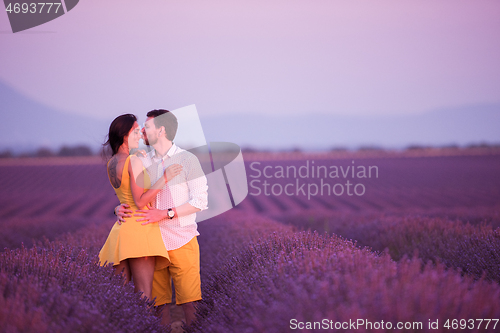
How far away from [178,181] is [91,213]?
8.17 metres

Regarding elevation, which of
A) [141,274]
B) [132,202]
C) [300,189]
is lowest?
[300,189]

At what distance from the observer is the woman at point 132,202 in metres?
2.47

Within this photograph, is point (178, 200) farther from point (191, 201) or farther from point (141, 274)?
point (141, 274)

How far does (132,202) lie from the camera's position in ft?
8.50

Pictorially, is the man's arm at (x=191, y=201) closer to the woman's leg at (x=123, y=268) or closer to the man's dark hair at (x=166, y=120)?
the man's dark hair at (x=166, y=120)

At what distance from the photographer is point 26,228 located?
614 centimetres

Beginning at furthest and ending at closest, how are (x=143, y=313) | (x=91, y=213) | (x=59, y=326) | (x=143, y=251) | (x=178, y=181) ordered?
(x=91, y=213), (x=178, y=181), (x=143, y=251), (x=143, y=313), (x=59, y=326)

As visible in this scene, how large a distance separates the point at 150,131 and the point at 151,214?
0.68 m

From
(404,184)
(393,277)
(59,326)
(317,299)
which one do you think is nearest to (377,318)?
(317,299)

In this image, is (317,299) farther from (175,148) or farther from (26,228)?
(26,228)

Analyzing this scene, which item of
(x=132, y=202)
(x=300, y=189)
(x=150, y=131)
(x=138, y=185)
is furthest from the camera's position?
(x=300, y=189)

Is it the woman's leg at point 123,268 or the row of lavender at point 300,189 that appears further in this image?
the row of lavender at point 300,189

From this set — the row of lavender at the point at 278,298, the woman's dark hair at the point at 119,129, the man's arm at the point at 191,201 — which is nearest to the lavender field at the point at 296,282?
the row of lavender at the point at 278,298

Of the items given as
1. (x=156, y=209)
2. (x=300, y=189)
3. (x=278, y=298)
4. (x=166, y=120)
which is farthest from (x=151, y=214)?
(x=300, y=189)
